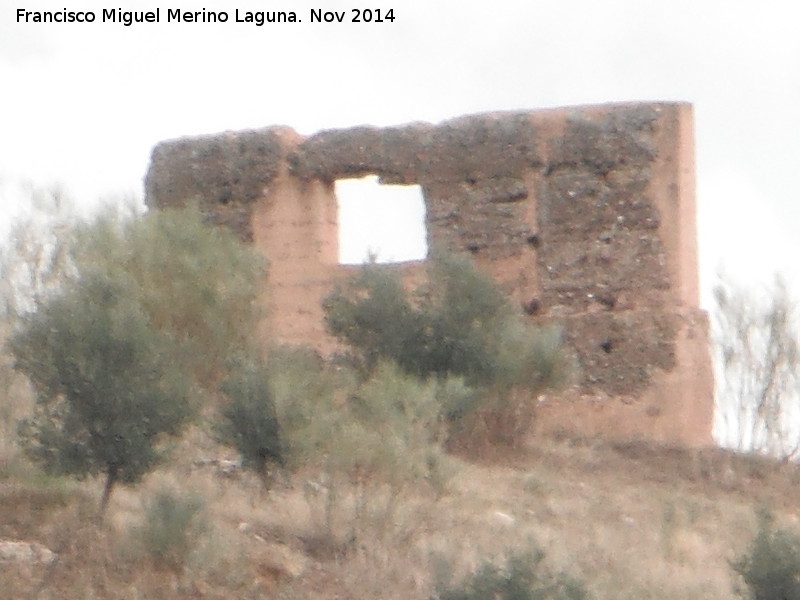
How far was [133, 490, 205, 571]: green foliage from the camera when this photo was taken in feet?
39.6

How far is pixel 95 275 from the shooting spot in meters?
14.0

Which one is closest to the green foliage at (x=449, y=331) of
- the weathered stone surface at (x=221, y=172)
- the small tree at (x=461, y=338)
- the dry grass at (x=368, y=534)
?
the small tree at (x=461, y=338)

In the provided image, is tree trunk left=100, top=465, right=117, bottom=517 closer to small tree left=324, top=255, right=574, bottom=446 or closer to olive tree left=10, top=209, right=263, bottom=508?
olive tree left=10, top=209, right=263, bottom=508

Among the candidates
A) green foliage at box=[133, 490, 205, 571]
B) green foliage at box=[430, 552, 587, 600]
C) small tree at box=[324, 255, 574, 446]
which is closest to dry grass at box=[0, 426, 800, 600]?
green foliage at box=[133, 490, 205, 571]

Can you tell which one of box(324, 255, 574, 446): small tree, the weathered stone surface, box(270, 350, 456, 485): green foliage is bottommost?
box(270, 350, 456, 485): green foliage

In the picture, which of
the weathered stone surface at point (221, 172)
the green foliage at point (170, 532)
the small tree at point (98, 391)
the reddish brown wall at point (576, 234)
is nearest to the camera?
the green foliage at point (170, 532)

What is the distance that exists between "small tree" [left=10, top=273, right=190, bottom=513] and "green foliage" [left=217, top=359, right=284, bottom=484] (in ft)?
2.61

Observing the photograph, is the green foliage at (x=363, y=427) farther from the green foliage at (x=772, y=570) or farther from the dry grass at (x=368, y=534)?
the green foliage at (x=772, y=570)

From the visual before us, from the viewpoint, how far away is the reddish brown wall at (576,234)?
62.5ft

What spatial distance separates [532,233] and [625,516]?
4.35 m

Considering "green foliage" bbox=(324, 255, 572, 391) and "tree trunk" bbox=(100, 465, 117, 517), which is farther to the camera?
"green foliage" bbox=(324, 255, 572, 391)

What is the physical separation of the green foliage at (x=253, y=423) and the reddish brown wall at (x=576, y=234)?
531 cm

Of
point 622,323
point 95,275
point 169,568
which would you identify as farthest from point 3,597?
point 622,323

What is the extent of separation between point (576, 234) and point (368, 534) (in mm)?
6614
